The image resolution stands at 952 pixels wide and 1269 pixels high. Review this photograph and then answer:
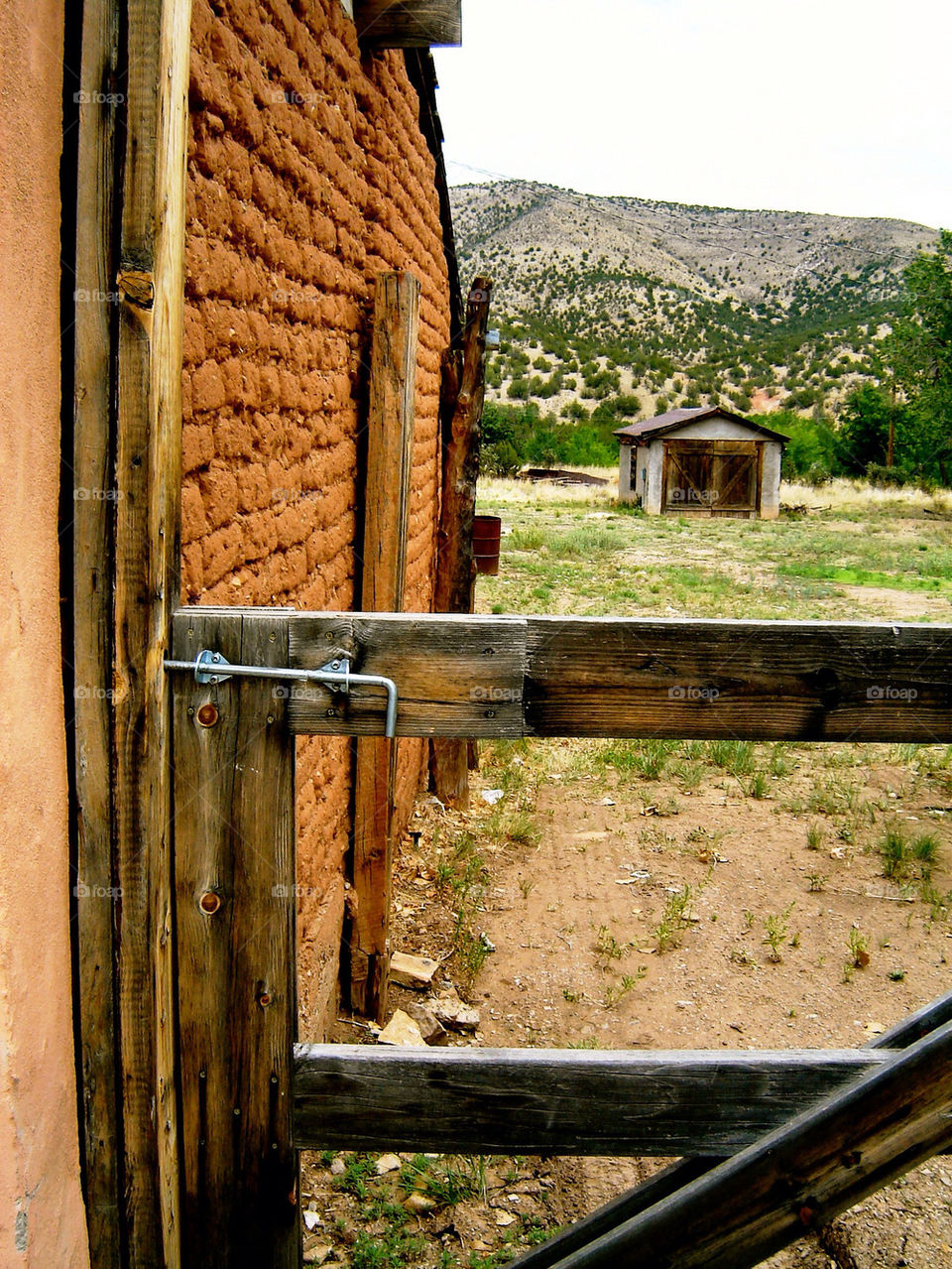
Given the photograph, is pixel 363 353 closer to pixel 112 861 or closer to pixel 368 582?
pixel 368 582

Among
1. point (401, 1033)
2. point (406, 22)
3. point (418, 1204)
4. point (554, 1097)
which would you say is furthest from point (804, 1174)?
point (406, 22)

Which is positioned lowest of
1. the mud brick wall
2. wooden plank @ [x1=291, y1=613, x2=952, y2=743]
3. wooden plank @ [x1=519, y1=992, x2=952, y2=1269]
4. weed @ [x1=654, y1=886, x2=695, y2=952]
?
weed @ [x1=654, y1=886, x2=695, y2=952]

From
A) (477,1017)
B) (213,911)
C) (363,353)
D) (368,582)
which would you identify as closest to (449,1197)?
(477,1017)

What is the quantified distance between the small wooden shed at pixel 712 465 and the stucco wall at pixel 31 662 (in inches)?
1116

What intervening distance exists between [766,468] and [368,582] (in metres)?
27.3

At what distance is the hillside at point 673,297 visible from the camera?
184ft

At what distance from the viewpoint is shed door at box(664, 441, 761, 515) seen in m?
29.1

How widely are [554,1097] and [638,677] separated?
0.74 metres

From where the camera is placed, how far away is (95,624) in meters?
1.49

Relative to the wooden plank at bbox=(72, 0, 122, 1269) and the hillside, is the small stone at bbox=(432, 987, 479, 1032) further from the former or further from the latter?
the hillside

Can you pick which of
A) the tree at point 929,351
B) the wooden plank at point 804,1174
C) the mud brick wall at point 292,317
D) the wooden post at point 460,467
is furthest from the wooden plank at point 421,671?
the tree at point 929,351

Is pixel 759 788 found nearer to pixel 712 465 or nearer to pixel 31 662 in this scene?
pixel 31 662

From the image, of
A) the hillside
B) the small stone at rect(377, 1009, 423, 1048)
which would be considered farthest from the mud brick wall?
the hillside

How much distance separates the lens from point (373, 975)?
4094 millimetres
